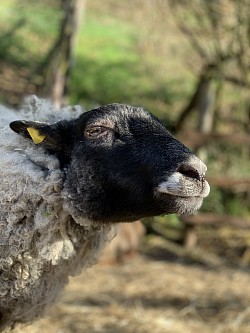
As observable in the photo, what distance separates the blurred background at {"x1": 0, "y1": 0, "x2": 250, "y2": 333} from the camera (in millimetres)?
5430

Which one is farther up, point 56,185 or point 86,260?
point 56,185

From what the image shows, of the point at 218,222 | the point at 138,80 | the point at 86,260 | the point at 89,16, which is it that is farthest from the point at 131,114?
the point at 89,16

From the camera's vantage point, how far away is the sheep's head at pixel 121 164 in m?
2.61

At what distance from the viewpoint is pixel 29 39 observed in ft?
36.4

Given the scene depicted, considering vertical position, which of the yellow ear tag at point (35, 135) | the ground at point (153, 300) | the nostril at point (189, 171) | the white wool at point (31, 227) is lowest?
the ground at point (153, 300)

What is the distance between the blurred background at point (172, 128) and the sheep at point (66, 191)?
4.87ft

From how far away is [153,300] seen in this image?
5.66 meters

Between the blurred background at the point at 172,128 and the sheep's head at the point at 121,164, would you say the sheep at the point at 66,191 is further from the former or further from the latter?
the blurred background at the point at 172,128

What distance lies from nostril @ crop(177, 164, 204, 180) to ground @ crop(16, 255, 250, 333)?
2.17 metres

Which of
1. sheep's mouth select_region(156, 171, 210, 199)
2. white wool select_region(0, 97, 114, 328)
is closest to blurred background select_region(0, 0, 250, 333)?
white wool select_region(0, 97, 114, 328)

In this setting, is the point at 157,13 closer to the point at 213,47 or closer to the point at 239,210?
the point at 213,47

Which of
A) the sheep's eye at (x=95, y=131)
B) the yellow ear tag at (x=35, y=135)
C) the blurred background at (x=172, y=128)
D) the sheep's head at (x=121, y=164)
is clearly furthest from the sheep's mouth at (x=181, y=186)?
the blurred background at (x=172, y=128)

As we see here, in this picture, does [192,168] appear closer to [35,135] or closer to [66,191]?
[66,191]

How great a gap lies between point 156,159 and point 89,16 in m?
11.7
